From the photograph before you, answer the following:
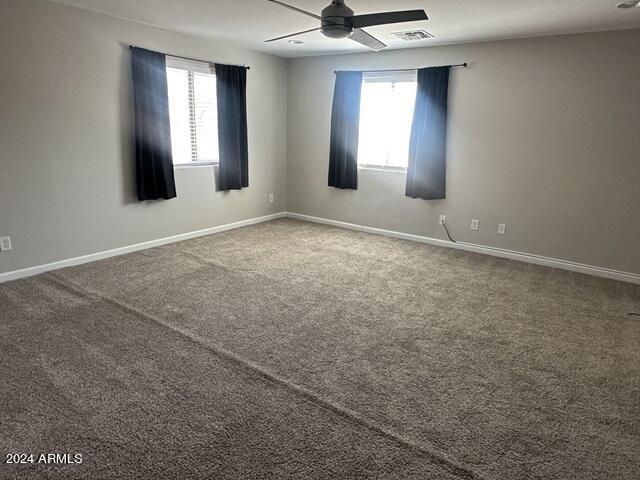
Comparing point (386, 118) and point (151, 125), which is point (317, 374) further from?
point (386, 118)

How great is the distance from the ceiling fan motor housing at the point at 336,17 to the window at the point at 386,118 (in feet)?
8.71

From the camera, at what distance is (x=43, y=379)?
224 cm

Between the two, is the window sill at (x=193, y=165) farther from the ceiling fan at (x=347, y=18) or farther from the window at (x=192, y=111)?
the ceiling fan at (x=347, y=18)

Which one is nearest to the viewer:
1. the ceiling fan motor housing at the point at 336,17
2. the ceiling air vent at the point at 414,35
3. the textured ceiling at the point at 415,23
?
the ceiling fan motor housing at the point at 336,17

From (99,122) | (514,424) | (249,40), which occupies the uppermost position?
(249,40)

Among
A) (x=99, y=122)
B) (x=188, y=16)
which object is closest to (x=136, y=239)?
(x=99, y=122)

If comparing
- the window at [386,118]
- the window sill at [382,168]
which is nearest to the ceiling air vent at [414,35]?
the window at [386,118]

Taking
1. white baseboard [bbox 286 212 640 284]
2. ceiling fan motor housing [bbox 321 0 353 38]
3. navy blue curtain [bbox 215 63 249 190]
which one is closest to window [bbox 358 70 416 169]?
white baseboard [bbox 286 212 640 284]

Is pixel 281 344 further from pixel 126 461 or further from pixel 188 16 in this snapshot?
pixel 188 16

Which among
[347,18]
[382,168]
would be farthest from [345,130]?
[347,18]

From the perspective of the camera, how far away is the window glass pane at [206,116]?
496 cm

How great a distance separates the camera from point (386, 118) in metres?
5.34

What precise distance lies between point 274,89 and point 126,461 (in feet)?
17.3

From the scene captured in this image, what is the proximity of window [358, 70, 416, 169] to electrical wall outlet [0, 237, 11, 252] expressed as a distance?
4.09m
